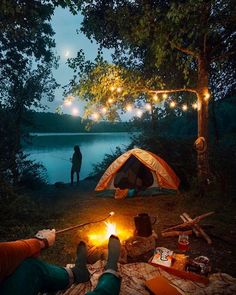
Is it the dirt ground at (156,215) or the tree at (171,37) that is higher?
the tree at (171,37)

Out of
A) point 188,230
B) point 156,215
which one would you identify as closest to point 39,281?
point 188,230

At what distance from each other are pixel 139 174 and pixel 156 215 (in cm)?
309

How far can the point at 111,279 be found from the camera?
3.09m

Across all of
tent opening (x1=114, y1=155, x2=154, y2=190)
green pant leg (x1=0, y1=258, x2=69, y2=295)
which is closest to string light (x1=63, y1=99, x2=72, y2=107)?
tent opening (x1=114, y1=155, x2=154, y2=190)

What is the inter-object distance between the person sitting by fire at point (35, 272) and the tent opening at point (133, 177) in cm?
719

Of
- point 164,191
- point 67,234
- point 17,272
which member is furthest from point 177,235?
point 17,272

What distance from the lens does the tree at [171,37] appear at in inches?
339

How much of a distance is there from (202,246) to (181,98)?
816 cm

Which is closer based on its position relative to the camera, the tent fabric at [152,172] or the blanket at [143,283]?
the blanket at [143,283]

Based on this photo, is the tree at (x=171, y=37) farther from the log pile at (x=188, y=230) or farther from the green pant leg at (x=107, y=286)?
the green pant leg at (x=107, y=286)

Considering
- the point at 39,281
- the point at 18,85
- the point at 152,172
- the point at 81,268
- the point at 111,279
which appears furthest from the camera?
the point at 18,85

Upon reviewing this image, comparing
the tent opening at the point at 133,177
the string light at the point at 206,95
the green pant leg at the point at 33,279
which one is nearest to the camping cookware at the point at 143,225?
the green pant leg at the point at 33,279

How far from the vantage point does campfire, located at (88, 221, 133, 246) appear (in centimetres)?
640

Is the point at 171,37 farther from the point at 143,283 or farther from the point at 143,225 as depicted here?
the point at 143,283
